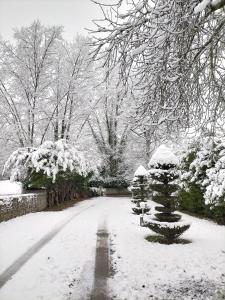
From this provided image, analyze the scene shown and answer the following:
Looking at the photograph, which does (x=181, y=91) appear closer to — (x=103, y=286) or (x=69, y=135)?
(x=103, y=286)

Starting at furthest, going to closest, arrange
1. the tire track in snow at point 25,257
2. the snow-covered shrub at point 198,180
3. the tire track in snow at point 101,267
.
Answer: the snow-covered shrub at point 198,180 < the tire track in snow at point 25,257 < the tire track in snow at point 101,267

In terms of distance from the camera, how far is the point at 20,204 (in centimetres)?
1728

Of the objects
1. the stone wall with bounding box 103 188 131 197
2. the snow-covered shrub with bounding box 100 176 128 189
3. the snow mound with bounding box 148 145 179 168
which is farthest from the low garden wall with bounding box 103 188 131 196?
the snow mound with bounding box 148 145 179 168

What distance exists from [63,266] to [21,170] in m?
14.8

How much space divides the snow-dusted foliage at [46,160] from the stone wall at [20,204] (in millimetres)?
1623

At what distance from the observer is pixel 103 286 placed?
657 cm

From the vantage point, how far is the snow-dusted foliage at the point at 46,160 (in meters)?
21.6

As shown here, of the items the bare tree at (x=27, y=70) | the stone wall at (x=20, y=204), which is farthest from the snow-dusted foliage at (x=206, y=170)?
the bare tree at (x=27, y=70)

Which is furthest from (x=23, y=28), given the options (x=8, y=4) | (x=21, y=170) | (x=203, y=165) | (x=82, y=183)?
(x=8, y=4)

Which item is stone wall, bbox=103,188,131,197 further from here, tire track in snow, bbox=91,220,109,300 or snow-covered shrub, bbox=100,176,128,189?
tire track in snow, bbox=91,220,109,300

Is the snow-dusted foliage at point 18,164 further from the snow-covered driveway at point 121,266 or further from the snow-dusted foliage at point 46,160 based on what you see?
the snow-covered driveway at point 121,266

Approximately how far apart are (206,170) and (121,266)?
27.5 feet

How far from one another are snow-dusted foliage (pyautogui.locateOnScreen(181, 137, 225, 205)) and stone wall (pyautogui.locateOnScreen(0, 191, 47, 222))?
838 centimetres

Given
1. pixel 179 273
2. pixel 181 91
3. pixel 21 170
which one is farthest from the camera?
pixel 21 170
